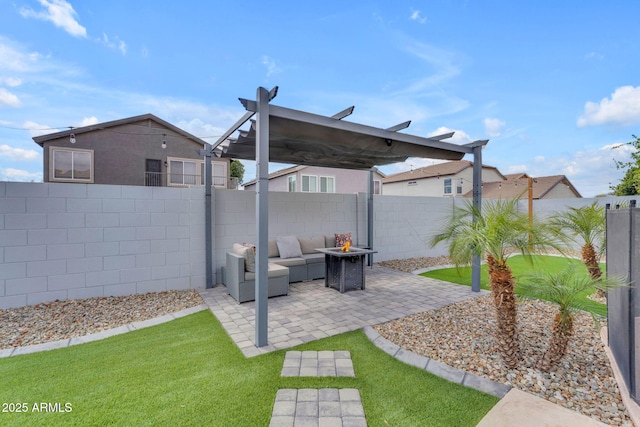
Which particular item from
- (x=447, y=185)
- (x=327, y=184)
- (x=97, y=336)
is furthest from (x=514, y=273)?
(x=447, y=185)

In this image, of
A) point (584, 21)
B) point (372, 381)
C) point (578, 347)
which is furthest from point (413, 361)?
point (584, 21)

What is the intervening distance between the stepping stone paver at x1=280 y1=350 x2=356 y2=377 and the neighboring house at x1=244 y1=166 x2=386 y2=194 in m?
13.5

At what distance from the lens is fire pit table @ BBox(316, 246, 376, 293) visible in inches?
223

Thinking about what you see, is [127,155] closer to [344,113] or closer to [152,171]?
[152,171]

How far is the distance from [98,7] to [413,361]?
838cm

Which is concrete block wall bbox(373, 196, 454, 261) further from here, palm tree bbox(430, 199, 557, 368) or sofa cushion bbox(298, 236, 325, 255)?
palm tree bbox(430, 199, 557, 368)

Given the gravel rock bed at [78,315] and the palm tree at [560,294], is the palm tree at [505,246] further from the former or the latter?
the gravel rock bed at [78,315]

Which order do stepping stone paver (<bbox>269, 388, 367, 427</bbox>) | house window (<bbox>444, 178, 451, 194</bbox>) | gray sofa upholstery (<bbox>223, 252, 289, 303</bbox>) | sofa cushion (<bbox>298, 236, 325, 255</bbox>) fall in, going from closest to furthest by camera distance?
stepping stone paver (<bbox>269, 388, 367, 427</bbox>) → gray sofa upholstery (<bbox>223, 252, 289, 303</bbox>) → sofa cushion (<bbox>298, 236, 325, 255</bbox>) → house window (<bbox>444, 178, 451, 194</bbox>)

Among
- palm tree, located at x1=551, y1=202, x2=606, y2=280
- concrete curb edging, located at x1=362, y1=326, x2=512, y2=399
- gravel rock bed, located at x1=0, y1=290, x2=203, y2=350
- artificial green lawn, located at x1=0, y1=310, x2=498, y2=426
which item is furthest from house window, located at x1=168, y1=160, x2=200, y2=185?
palm tree, located at x1=551, y1=202, x2=606, y2=280

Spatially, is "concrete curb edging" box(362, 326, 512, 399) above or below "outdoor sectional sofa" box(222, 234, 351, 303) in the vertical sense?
below

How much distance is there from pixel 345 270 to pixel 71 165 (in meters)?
14.7

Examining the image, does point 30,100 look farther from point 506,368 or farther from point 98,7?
point 506,368

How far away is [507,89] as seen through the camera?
816 cm

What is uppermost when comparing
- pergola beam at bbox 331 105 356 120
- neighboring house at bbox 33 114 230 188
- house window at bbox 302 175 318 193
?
neighboring house at bbox 33 114 230 188
